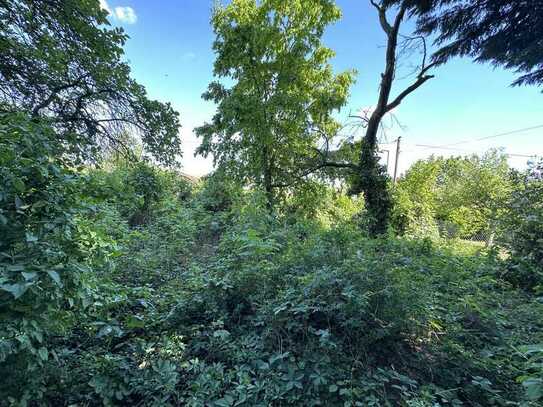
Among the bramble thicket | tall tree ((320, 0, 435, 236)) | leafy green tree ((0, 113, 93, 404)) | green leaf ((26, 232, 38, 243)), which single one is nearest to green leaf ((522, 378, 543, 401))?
the bramble thicket

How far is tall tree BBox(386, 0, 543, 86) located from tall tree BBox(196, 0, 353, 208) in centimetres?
221

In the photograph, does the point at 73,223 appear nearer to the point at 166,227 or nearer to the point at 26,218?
the point at 26,218

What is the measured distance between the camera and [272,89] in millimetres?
6941

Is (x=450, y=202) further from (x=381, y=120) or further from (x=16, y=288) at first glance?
(x=16, y=288)

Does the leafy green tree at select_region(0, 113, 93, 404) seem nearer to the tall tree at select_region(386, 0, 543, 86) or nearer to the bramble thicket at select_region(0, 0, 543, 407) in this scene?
the bramble thicket at select_region(0, 0, 543, 407)

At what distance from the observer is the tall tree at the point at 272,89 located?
644 cm

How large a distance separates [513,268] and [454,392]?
266 centimetres

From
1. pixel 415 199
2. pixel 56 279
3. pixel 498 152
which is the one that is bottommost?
pixel 56 279

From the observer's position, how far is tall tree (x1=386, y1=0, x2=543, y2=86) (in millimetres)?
4449

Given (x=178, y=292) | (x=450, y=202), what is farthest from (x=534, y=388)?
(x=450, y=202)

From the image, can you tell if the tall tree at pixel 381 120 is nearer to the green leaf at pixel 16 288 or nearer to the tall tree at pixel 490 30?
the tall tree at pixel 490 30

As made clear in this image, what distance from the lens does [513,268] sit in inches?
130

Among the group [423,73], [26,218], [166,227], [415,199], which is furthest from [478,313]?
[415,199]

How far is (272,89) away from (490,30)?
4.51 meters
